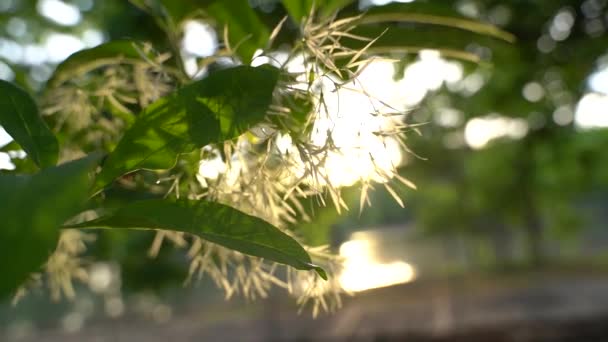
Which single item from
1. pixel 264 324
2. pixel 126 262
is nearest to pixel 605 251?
pixel 264 324

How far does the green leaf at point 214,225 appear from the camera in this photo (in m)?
0.29

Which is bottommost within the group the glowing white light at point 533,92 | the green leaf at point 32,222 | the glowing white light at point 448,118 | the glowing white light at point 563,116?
the green leaf at point 32,222

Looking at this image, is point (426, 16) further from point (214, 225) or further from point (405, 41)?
point (214, 225)

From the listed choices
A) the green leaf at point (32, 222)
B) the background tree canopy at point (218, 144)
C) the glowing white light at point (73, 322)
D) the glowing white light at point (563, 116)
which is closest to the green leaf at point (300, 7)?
the background tree canopy at point (218, 144)

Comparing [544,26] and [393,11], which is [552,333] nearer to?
[544,26]

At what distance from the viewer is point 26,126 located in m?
0.34

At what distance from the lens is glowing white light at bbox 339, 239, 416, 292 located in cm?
51

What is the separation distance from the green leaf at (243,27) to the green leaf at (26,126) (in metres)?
0.13

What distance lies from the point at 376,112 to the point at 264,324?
22.9 ft

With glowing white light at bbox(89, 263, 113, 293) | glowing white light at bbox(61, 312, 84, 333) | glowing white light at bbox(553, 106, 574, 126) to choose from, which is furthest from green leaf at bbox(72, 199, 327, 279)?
glowing white light at bbox(61, 312, 84, 333)

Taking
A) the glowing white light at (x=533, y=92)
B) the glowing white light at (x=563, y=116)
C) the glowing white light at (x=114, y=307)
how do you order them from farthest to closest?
the glowing white light at (x=114, y=307)
the glowing white light at (x=563, y=116)
the glowing white light at (x=533, y=92)

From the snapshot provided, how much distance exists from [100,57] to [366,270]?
0.91 meters

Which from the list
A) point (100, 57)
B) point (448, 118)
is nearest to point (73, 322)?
point (448, 118)

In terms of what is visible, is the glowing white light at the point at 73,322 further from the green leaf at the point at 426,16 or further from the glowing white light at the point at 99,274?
the green leaf at the point at 426,16
